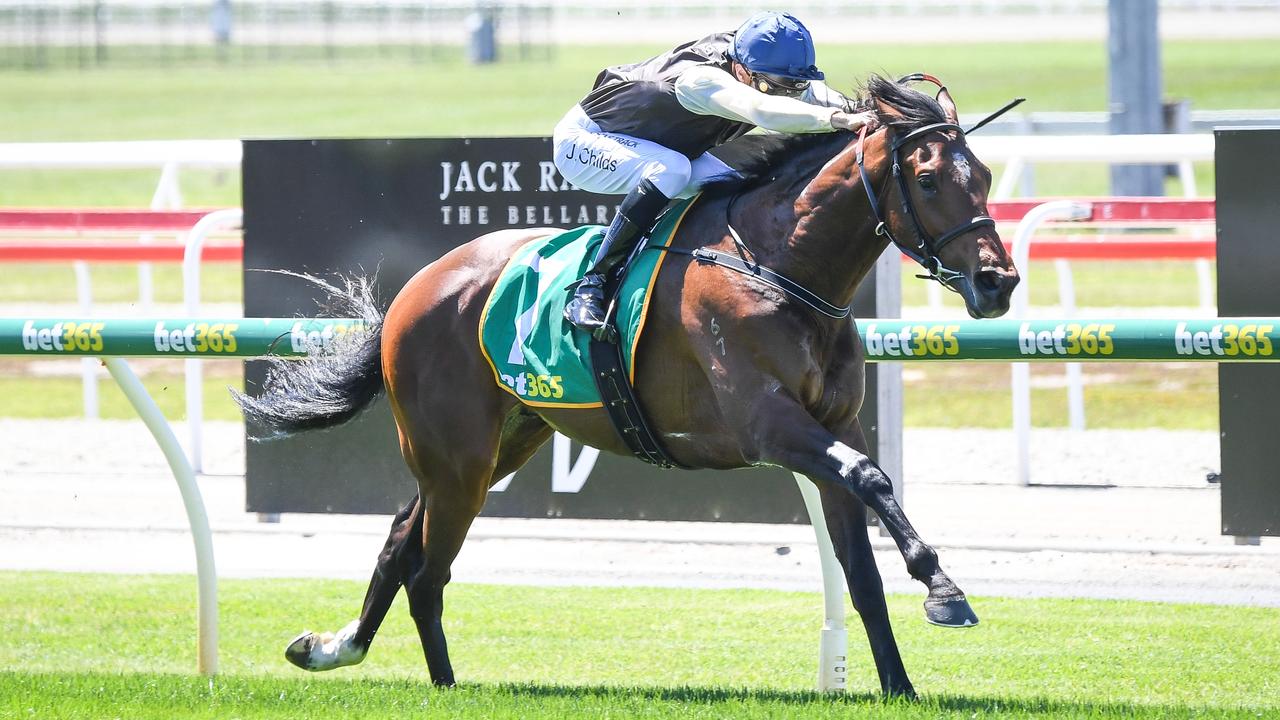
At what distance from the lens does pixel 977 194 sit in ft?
14.1

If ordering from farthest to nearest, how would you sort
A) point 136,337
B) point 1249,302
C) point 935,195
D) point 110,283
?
point 110,283
point 1249,302
point 136,337
point 935,195

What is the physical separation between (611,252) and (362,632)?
1.35 metres

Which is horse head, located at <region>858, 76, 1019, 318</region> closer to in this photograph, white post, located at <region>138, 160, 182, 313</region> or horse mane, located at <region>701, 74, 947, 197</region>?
horse mane, located at <region>701, 74, 947, 197</region>

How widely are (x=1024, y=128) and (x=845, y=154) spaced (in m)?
11.6

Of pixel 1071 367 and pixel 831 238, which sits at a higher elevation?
pixel 831 238

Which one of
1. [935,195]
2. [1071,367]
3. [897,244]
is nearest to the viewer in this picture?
[935,195]

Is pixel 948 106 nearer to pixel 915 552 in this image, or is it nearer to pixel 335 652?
pixel 915 552

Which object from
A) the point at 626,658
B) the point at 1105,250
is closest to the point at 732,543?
the point at 626,658

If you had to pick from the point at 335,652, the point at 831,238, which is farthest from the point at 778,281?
the point at 335,652

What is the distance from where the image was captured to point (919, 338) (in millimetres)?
5035

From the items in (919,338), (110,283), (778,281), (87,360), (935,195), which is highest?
(935,195)

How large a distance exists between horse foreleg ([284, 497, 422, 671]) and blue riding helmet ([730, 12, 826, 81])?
1.69m

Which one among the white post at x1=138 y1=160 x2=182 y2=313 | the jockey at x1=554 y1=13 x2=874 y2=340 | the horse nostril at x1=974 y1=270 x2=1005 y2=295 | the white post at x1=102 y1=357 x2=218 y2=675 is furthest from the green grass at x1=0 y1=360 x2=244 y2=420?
the horse nostril at x1=974 y1=270 x2=1005 y2=295

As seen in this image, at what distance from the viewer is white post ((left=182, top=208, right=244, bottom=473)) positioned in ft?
25.6
